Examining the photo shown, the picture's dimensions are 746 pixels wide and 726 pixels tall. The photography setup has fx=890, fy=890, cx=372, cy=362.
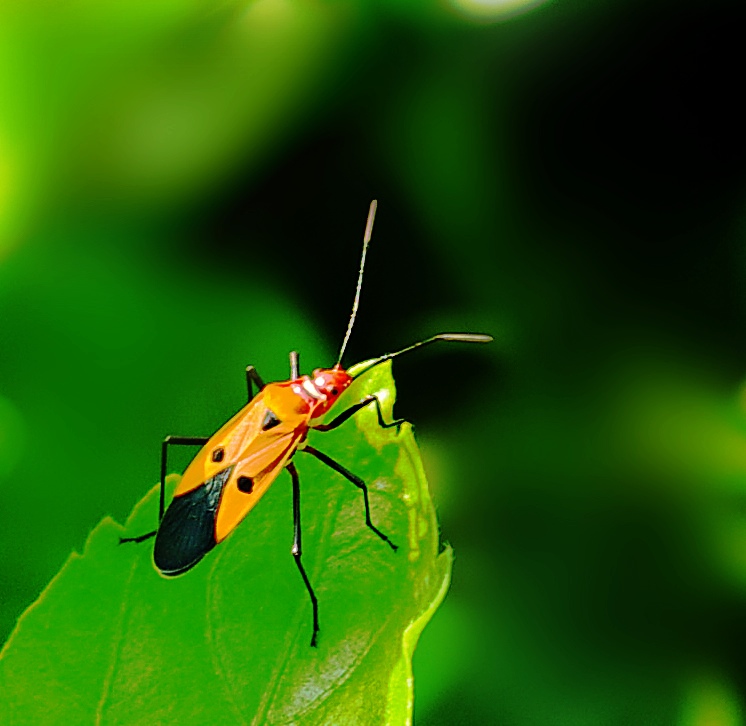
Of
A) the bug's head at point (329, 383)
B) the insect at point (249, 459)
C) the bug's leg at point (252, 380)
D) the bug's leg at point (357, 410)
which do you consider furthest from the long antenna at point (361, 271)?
the bug's leg at point (357, 410)

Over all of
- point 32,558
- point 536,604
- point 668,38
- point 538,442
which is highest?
point 668,38

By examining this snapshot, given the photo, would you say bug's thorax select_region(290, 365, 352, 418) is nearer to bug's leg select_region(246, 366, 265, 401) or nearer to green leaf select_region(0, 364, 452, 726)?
bug's leg select_region(246, 366, 265, 401)

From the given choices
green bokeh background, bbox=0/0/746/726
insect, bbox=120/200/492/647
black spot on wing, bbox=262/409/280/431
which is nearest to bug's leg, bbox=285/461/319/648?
insect, bbox=120/200/492/647

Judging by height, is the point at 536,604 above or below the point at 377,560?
below

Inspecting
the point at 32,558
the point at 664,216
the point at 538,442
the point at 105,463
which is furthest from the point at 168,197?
the point at 664,216

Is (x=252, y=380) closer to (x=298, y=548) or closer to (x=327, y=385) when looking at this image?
(x=327, y=385)

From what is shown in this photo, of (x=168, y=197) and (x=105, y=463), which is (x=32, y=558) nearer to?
(x=105, y=463)
